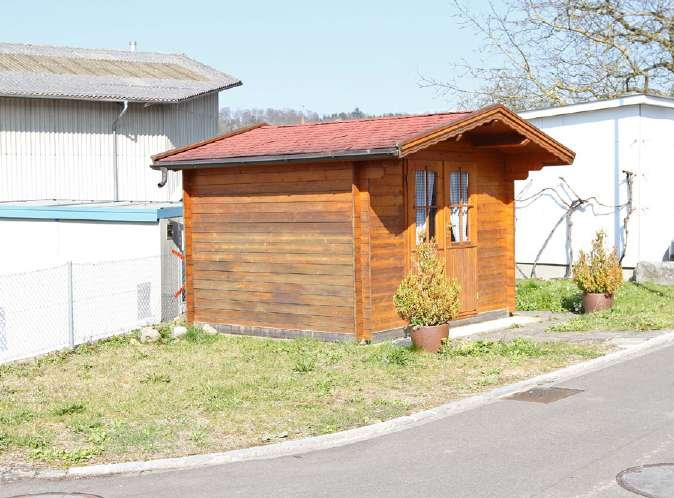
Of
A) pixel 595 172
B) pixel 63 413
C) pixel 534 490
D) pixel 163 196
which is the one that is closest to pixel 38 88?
pixel 163 196

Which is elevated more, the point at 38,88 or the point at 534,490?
the point at 38,88

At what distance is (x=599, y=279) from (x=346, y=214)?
5.22 meters

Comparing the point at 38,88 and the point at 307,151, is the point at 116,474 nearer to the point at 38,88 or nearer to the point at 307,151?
the point at 307,151

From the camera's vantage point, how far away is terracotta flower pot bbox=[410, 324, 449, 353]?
12781 mm

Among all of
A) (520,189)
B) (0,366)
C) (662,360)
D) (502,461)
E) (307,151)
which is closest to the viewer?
(502,461)

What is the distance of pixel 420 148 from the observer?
44.2 feet

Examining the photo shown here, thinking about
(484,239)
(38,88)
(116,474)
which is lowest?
(116,474)

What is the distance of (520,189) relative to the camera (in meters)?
23.5

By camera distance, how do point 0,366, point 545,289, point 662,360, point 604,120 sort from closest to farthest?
point 662,360, point 0,366, point 545,289, point 604,120

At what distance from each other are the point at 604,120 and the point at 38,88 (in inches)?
629

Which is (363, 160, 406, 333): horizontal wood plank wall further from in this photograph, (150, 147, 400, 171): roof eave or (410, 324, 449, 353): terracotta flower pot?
(410, 324, 449, 353): terracotta flower pot

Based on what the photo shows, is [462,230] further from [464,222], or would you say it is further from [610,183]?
[610,183]

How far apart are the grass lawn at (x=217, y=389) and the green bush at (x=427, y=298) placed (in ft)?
1.57

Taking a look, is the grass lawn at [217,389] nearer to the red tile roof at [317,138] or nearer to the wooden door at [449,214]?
the wooden door at [449,214]
